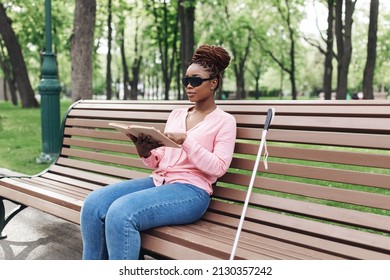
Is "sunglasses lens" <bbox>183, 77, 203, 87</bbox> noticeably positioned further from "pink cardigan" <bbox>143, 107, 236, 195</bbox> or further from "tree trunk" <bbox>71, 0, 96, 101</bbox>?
"tree trunk" <bbox>71, 0, 96, 101</bbox>

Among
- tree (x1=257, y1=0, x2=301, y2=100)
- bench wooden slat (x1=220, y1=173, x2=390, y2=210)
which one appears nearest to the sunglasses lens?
Answer: bench wooden slat (x1=220, y1=173, x2=390, y2=210)

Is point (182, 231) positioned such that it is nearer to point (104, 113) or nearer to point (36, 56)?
point (104, 113)

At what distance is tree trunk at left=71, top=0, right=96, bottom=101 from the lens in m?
9.20

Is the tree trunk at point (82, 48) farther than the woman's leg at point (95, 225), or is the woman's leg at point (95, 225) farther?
the tree trunk at point (82, 48)

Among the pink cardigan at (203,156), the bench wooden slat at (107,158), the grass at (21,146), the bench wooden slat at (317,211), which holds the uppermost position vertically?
the pink cardigan at (203,156)

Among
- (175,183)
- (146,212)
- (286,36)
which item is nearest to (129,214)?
(146,212)

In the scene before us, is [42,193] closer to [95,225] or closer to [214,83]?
[95,225]

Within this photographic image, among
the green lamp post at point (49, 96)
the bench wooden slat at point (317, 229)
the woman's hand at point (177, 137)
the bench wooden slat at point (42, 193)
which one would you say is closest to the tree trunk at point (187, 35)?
the green lamp post at point (49, 96)

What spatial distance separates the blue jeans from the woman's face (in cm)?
59

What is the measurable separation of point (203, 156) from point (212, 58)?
656 millimetres

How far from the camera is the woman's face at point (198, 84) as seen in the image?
3.04 meters

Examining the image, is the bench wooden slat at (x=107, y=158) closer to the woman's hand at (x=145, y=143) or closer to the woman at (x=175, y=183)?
the woman at (x=175, y=183)

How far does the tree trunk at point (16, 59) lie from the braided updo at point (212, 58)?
14.2 m

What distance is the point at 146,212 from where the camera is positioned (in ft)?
8.87
